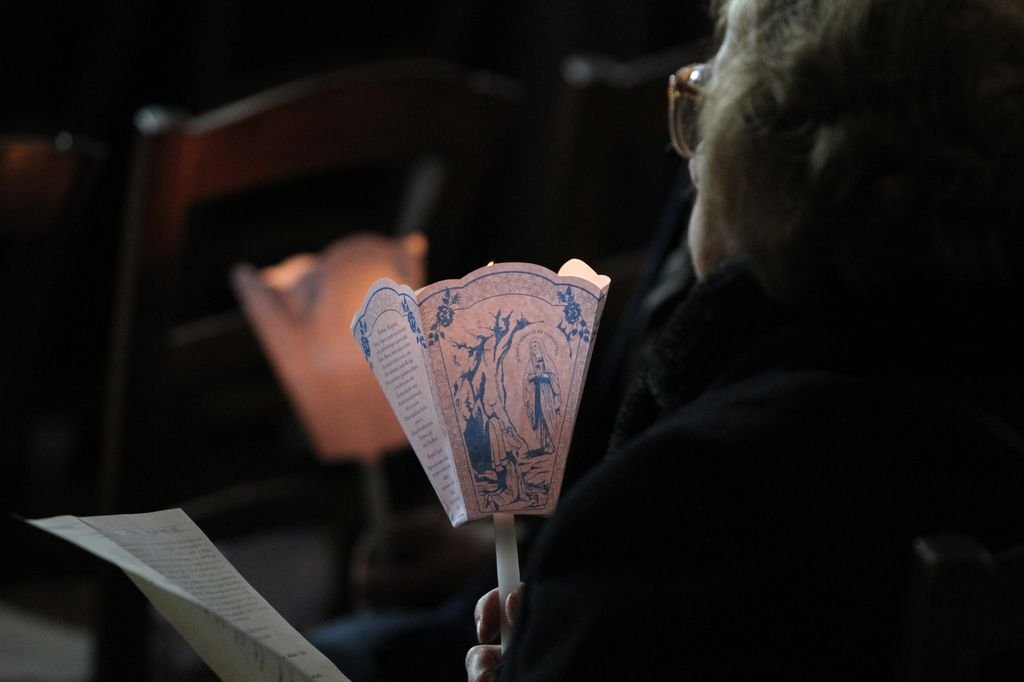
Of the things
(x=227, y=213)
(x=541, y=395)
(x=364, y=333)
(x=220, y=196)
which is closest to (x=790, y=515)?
(x=541, y=395)

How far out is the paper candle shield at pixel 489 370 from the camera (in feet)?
2.43

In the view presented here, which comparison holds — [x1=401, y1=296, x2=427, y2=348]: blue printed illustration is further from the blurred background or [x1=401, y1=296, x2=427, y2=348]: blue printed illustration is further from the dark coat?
the blurred background

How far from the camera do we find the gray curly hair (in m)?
0.70

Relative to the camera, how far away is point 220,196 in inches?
63.7

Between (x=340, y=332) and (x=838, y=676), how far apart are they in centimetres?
88

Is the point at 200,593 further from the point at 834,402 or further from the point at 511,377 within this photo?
the point at 834,402

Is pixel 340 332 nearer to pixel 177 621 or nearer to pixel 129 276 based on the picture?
pixel 129 276

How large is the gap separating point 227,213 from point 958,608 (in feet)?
8.61

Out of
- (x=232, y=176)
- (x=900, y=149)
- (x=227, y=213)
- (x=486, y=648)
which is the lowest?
(x=486, y=648)

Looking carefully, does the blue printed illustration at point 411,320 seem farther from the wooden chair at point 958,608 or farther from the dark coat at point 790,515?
the wooden chair at point 958,608

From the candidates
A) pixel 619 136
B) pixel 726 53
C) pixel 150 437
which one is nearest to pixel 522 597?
pixel 726 53

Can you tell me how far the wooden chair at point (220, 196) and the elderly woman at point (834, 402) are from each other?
731 mm

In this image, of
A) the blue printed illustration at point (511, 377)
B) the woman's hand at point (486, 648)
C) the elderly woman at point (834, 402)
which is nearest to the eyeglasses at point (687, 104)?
the elderly woman at point (834, 402)

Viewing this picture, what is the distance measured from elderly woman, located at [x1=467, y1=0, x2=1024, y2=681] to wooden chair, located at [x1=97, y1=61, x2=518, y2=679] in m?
0.73
